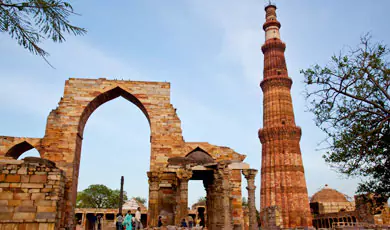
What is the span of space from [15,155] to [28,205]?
27.3 feet

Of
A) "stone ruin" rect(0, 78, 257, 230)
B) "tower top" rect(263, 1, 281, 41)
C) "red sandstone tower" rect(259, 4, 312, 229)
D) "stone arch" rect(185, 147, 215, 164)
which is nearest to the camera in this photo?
"stone ruin" rect(0, 78, 257, 230)

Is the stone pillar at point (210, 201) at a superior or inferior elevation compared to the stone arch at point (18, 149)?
inferior

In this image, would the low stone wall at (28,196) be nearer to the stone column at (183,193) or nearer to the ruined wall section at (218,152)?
the stone column at (183,193)

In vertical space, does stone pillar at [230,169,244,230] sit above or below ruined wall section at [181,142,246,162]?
below

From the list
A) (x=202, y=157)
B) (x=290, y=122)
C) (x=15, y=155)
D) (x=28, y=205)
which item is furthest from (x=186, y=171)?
(x=290, y=122)

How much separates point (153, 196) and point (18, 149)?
8019 mm

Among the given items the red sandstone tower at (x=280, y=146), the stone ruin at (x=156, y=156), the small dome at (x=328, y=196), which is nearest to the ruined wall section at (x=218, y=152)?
the stone ruin at (x=156, y=156)

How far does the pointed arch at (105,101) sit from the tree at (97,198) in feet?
107

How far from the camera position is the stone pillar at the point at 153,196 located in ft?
46.7

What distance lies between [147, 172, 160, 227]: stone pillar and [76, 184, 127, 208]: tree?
1393 inches

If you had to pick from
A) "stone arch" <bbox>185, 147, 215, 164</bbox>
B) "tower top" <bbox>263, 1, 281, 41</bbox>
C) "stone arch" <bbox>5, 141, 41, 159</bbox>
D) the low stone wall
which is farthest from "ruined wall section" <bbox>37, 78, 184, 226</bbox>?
"tower top" <bbox>263, 1, 281, 41</bbox>

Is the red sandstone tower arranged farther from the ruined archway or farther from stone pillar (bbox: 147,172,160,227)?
the ruined archway

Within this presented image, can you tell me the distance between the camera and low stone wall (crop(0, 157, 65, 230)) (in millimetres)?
9609

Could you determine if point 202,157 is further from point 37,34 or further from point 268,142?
point 268,142
